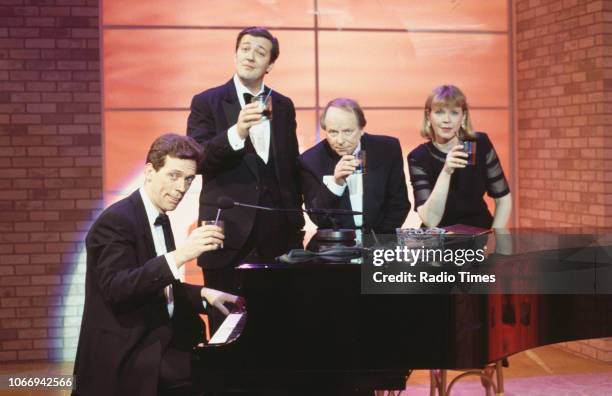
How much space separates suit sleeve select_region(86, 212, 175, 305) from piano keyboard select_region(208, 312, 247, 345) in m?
0.23

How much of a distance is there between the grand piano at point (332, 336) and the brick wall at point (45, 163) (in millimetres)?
2994

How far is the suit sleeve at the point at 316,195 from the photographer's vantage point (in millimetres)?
3959

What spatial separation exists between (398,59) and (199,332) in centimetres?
336

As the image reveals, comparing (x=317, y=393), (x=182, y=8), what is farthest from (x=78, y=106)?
(x=317, y=393)

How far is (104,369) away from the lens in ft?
9.78

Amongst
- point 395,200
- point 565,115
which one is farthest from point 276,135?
point 565,115

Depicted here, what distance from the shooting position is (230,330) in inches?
115

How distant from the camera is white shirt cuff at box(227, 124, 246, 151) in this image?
3.97m

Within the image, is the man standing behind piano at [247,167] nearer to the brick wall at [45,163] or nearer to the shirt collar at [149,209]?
the shirt collar at [149,209]

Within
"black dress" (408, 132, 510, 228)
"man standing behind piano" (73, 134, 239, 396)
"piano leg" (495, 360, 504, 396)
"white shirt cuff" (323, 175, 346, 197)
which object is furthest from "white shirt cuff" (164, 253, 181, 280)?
"piano leg" (495, 360, 504, 396)

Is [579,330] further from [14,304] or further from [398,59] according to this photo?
[14,304]

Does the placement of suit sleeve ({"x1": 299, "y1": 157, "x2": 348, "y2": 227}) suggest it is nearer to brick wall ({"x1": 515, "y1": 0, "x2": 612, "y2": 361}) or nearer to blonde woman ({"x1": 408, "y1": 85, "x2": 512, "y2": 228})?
blonde woman ({"x1": 408, "y1": 85, "x2": 512, "y2": 228})

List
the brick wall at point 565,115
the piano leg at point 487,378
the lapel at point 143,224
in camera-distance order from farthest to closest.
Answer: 1. the brick wall at point 565,115
2. the piano leg at point 487,378
3. the lapel at point 143,224

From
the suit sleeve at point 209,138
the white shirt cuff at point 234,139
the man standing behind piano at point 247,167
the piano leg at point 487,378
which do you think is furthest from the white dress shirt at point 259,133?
the piano leg at point 487,378
